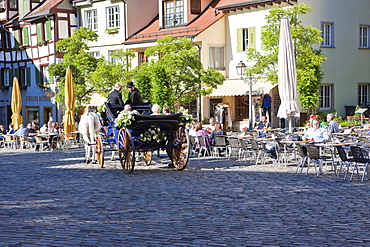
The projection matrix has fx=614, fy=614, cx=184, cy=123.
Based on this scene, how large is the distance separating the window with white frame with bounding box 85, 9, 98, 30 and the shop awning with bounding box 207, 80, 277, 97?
12.8m

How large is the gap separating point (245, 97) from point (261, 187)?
77.2 ft

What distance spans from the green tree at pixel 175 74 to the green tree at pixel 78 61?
17.9ft

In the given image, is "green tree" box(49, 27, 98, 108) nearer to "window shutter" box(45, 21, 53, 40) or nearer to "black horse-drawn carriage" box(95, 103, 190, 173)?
"window shutter" box(45, 21, 53, 40)

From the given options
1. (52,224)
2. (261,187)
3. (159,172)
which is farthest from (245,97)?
(52,224)

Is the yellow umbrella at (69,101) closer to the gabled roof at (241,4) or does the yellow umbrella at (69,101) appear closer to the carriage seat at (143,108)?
the carriage seat at (143,108)

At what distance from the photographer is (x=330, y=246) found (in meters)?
6.96

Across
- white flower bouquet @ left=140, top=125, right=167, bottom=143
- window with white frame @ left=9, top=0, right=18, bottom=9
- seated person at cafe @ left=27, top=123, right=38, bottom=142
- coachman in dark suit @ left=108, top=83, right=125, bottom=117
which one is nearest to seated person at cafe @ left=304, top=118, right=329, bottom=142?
white flower bouquet @ left=140, top=125, right=167, bottom=143

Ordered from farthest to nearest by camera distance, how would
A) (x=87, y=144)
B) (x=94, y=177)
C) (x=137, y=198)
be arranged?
(x=87, y=144), (x=94, y=177), (x=137, y=198)

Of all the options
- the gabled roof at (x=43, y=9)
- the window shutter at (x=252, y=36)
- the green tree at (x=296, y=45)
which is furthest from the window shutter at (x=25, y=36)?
the green tree at (x=296, y=45)

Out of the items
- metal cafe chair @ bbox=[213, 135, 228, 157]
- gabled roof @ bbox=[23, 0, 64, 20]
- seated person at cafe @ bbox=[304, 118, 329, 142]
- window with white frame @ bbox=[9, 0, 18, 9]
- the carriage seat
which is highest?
window with white frame @ bbox=[9, 0, 18, 9]

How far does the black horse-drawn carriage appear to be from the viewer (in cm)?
1488

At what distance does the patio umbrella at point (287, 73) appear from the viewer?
56.4 feet

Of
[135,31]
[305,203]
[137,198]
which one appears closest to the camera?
[305,203]

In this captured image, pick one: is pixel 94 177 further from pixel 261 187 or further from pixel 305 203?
pixel 305 203
